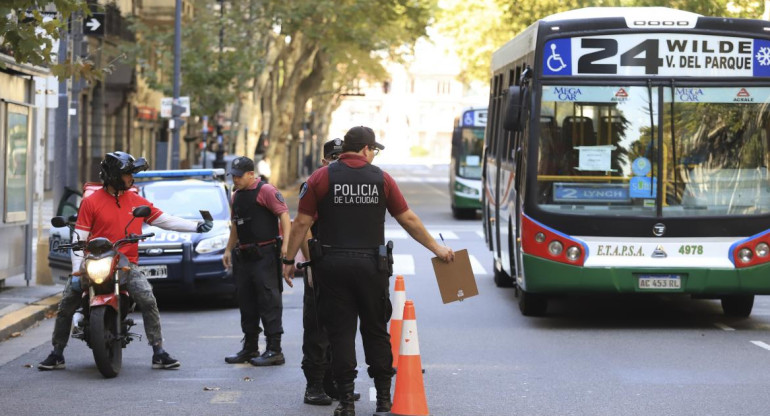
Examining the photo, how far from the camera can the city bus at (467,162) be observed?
124ft

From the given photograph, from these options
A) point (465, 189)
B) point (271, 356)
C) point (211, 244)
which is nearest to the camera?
point (271, 356)

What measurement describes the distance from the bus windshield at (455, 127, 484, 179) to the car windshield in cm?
2073

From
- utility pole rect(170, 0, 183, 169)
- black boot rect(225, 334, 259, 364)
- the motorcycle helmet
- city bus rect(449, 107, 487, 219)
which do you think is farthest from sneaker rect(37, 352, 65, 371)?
city bus rect(449, 107, 487, 219)

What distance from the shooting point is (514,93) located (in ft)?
47.7

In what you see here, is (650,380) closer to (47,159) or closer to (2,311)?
(2,311)

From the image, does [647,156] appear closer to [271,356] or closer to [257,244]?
Answer: [257,244]

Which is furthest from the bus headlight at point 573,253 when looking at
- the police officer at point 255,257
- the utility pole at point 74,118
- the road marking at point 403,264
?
the utility pole at point 74,118

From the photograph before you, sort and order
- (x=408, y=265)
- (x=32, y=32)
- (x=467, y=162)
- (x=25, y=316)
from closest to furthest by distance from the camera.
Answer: (x=32, y=32)
(x=25, y=316)
(x=408, y=265)
(x=467, y=162)

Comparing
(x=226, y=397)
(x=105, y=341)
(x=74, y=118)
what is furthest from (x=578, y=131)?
(x=74, y=118)

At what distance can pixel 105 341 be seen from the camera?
10.9m

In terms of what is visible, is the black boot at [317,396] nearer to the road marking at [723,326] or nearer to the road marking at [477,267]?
the road marking at [723,326]

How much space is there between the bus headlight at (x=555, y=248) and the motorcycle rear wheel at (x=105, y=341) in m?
4.72

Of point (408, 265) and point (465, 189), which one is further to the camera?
point (465, 189)

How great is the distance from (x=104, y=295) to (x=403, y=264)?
483 inches
